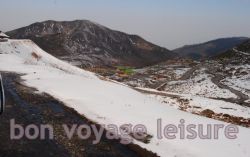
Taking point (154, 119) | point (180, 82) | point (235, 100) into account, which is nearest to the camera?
point (154, 119)

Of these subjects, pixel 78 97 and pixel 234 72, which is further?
pixel 234 72

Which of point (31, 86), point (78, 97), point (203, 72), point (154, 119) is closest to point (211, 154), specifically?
point (154, 119)

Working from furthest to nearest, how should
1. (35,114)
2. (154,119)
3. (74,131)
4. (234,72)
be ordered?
(234,72) < (154,119) < (35,114) < (74,131)

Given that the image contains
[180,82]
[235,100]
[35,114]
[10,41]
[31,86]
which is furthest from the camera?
[180,82]

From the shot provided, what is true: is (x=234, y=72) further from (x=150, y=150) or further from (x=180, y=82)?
(x=150, y=150)

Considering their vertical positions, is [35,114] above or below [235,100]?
above

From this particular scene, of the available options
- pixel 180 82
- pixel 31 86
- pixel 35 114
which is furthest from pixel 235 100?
pixel 35 114

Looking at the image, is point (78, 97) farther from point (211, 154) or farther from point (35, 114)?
point (211, 154)

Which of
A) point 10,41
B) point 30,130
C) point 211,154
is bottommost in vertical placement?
point 211,154

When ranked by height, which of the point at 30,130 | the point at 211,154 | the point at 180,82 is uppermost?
the point at 30,130
